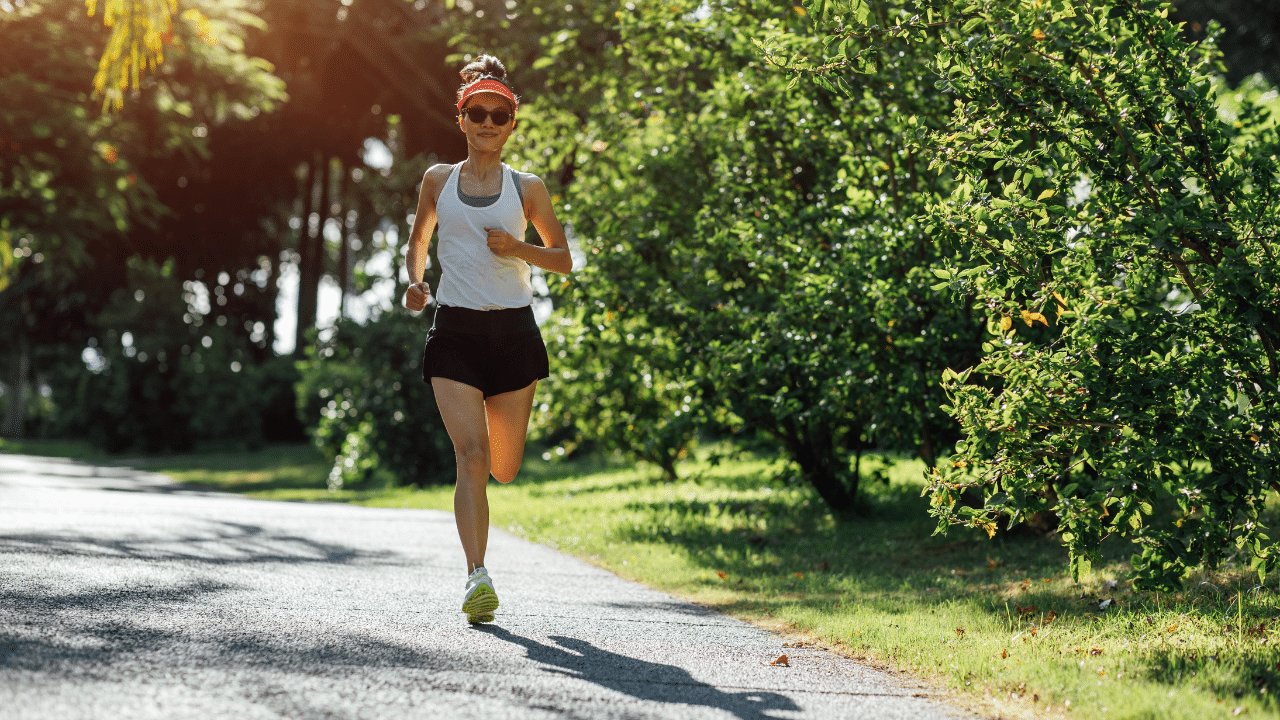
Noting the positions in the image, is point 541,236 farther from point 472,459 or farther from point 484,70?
point 472,459

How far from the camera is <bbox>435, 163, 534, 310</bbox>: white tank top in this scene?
14.6 ft

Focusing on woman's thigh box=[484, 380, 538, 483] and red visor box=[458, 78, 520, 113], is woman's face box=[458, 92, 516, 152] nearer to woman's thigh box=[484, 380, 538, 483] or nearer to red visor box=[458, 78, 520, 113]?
red visor box=[458, 78, 520, 113]

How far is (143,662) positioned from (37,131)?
12.1 metres

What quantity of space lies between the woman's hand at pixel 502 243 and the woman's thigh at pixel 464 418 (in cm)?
57

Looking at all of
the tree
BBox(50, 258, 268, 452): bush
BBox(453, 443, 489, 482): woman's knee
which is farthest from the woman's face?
BBox(50, 258, 268, 452): bush

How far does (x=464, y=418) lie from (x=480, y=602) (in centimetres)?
76

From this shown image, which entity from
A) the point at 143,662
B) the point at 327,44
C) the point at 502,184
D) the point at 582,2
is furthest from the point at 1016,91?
the point at 327,44

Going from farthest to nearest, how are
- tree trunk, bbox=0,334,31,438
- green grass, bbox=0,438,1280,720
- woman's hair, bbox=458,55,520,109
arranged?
tree trunk, bbox=0,334,31,438, woman's hair, bbox=458,55,520,109, green grass, bbox=0,438,1280,720

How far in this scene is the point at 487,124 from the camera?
456 centimetres

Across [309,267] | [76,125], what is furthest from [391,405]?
[309,267]

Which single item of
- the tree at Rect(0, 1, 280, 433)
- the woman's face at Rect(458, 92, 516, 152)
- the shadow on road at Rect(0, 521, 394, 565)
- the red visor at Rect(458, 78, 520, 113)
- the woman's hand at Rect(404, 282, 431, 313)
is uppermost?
the tree at Rect(0, 1, 280, 433)

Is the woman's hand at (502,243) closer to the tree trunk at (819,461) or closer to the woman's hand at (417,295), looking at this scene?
the woman's hand at (417,295)

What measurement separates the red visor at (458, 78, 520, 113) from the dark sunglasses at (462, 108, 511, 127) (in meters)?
0.04

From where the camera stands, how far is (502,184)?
15.0ft
